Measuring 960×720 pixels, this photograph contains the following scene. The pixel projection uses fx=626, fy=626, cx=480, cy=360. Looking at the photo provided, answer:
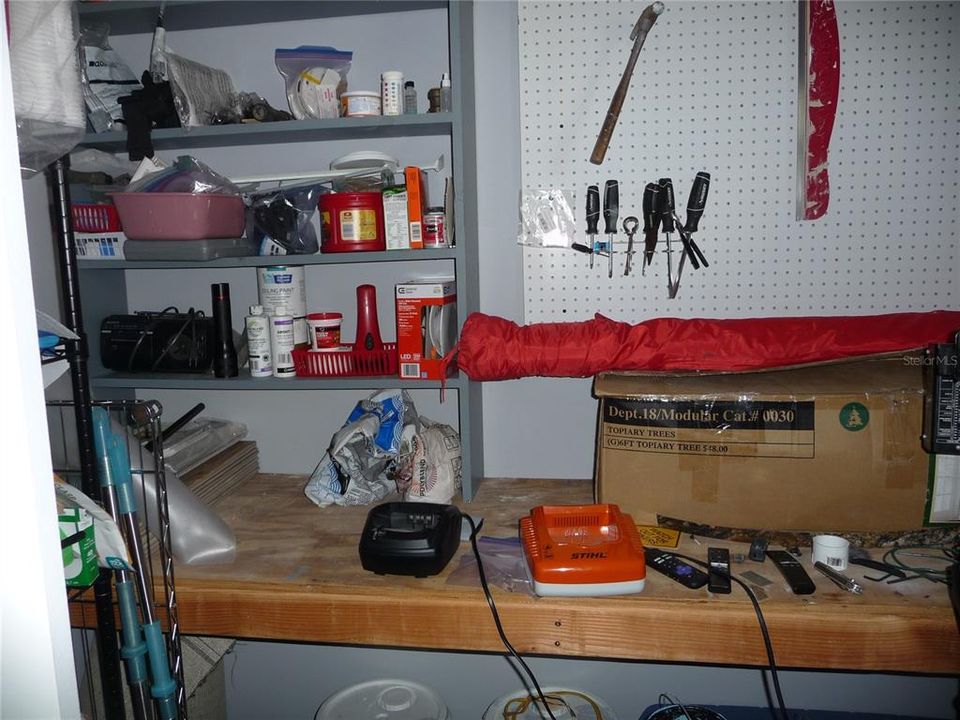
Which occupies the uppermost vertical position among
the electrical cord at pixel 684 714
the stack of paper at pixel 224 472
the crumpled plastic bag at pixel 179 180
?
the crumpled plastic bag at pixel 179 180

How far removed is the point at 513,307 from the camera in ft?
5.13

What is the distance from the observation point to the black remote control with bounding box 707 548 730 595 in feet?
3.28

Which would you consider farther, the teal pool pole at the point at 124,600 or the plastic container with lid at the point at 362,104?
the plastic container with lid at the point at 362,104

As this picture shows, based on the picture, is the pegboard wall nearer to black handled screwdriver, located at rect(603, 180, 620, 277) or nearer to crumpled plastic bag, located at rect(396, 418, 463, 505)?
black handled screwdriver, located at rect(603, 180, 620, 277)

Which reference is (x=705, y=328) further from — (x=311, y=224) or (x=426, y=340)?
(x=311, y=224)

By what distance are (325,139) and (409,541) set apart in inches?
38.9

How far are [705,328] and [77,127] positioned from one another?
42.9 inches

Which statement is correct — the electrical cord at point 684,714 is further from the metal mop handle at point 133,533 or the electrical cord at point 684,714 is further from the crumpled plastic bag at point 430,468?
the metal mop handle at point 133,533

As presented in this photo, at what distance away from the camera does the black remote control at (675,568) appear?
1.03m

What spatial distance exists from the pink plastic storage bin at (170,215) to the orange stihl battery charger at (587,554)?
3.02ft

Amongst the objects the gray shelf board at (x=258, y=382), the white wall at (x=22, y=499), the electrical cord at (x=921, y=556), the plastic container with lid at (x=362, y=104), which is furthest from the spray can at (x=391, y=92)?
the electrical cord at (x=921, y=556)

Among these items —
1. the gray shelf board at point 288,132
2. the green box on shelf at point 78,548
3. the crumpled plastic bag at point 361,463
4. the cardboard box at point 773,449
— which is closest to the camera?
the green box on shelf at point 78,548

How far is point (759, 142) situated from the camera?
1410 mm

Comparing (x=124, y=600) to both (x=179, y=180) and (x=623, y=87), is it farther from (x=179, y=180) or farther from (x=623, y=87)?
(x=623, y=87)
